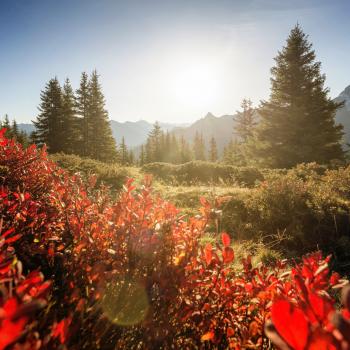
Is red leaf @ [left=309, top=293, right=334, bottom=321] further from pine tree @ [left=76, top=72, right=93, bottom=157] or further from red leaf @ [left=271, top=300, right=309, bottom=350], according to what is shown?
pine tree @ [left=76, top=72, right=93, bottom=157]

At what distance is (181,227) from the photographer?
85.4 inches

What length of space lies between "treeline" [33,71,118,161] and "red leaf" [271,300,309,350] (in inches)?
1180

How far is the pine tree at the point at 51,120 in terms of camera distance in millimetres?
28906

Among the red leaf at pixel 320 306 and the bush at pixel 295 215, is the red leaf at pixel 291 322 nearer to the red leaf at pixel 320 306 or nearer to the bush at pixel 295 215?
the red leaf at pixel 320 306

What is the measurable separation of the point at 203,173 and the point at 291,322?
14.1 m

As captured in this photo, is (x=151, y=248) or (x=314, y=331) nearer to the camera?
(x=314, y=331)

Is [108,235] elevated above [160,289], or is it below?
above

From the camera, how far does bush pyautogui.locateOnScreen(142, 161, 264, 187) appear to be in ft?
43.0

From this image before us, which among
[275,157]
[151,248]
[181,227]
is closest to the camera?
[151,248]

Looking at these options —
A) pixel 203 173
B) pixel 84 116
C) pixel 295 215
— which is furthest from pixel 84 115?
pixel 295 215

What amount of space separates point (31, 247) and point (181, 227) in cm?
116

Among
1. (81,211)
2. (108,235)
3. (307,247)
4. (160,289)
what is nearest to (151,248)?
(160,289)

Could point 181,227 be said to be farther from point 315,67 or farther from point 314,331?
point 315,67

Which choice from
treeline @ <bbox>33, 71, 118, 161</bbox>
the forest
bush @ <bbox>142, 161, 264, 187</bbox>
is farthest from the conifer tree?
the forest
